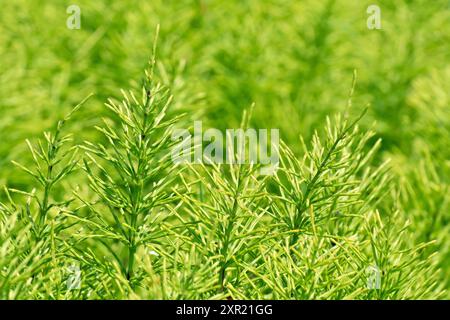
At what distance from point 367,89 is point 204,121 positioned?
0.91 ft

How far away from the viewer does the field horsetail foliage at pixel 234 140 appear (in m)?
0.45

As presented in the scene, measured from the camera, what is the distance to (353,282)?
0.46 meters

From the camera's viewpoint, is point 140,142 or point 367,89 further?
point 367,89

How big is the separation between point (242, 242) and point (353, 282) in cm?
8

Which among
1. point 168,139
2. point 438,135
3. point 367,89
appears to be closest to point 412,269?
point 168,139

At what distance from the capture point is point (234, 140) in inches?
36.6

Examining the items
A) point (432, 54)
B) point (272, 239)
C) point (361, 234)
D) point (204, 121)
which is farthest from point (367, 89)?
point (272, 239)

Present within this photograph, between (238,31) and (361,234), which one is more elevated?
(238,31)

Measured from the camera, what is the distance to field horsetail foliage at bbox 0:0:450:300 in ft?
1.47
